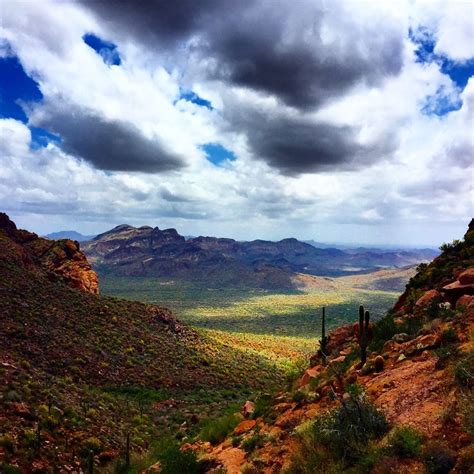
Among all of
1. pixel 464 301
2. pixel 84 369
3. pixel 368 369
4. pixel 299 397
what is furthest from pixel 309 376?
pixel 84 369

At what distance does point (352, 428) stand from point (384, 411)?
4.83 feet

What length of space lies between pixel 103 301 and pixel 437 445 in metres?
52.2

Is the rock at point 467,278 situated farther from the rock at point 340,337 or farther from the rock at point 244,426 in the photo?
the rock at point 244,426

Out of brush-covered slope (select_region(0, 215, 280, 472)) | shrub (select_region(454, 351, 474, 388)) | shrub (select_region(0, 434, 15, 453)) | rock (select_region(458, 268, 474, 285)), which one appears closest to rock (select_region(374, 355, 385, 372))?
shrub (select_region(454, 351, 474, 388))

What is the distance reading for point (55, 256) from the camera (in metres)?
63.5

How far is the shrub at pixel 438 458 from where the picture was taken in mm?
7068

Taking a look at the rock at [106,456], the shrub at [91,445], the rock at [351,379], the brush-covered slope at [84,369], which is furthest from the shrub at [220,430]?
the shrub at [91,445]

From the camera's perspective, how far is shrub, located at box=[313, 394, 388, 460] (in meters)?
8.91

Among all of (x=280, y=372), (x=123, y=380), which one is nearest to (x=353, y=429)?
(x=123, y=380)

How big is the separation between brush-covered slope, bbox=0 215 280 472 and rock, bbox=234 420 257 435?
862 centimetres

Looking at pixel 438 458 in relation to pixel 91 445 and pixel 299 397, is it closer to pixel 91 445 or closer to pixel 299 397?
pixel 299 397

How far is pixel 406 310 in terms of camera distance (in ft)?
67.7

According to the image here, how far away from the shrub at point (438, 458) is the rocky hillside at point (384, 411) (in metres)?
0.02

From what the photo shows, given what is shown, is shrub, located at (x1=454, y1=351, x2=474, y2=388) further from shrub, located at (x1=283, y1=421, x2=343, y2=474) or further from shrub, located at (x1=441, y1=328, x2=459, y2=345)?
shrub, located at (x1=283, y1=421, x2=343, y2=474)
